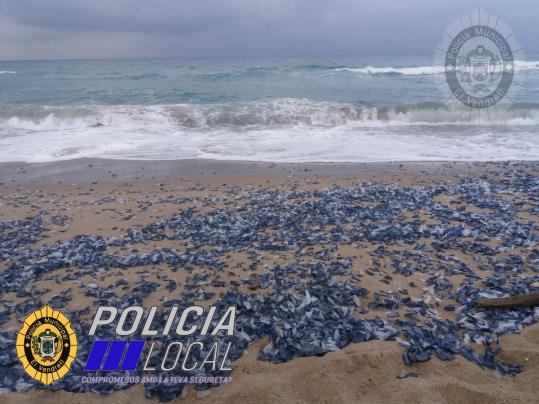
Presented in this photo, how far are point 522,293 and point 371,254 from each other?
6.28 ft

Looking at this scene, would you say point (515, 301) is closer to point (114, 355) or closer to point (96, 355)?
point (114, 355)

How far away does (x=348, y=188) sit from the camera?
30.5 ft

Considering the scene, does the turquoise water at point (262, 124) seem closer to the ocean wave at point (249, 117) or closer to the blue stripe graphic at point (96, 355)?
the ocean wave at point (249, 117)

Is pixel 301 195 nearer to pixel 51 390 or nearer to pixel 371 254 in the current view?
pixel 371 254

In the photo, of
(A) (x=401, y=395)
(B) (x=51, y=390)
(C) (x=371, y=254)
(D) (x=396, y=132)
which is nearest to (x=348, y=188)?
(C) (x=371, y=254)

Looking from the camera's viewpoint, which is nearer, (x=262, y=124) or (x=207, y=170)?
(x=207, y=170)

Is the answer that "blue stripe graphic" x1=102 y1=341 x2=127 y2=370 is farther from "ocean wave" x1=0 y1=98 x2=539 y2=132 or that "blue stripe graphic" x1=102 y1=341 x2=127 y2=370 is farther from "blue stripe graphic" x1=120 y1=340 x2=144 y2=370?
"ocean wave" x1=0 y1=98 x2=539 y2=132

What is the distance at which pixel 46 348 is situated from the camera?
159 inches

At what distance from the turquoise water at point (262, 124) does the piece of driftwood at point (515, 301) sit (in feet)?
26.7

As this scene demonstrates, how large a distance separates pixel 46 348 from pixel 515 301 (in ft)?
16.2

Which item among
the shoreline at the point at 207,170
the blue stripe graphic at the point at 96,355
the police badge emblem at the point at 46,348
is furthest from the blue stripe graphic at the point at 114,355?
the shoreline at the point at 207,170

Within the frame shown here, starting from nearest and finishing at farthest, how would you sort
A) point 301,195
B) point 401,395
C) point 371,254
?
point 401,395 < point 371,254 < point 301,195

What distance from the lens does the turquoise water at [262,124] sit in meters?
13.5

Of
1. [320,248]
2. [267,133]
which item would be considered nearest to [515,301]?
[320,248]
